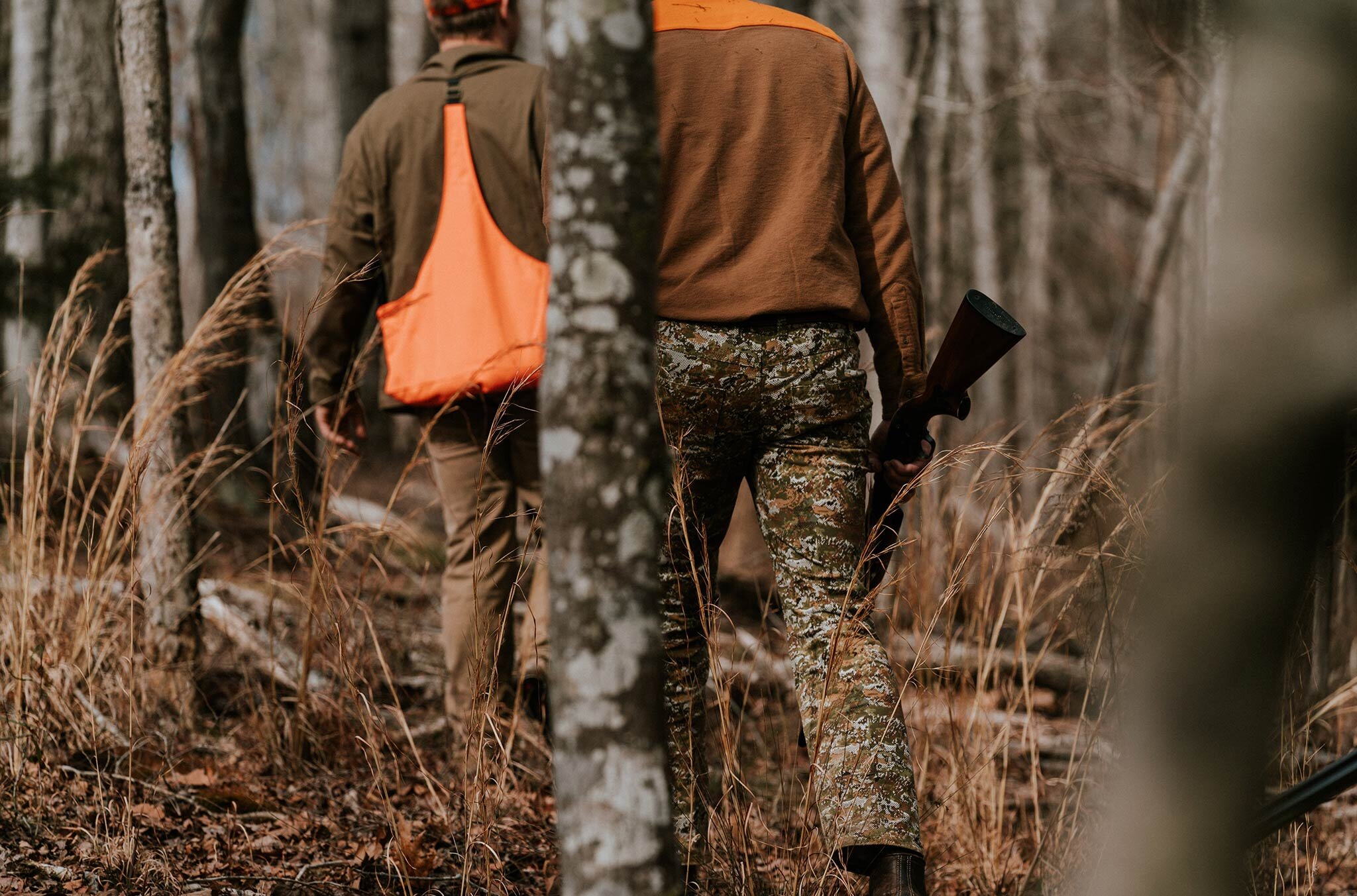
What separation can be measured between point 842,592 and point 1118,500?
68 cm

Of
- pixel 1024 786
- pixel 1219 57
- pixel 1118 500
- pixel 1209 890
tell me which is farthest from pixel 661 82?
pixel 1219 57

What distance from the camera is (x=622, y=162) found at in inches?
56.1

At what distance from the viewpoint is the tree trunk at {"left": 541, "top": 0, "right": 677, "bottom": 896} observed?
4.63 ft

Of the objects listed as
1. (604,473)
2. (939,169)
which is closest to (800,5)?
(939,169)

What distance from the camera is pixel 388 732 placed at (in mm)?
3023

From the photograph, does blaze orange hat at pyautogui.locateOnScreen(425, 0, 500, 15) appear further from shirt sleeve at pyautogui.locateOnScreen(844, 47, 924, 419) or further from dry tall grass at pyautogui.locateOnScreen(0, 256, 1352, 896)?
shirt sleeve at pyautogui.locateOnScreen(844, 47, 924, 419)

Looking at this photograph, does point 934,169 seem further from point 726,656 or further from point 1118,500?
point 1118,500

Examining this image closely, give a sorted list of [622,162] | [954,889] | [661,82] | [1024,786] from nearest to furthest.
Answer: [622,162] → [661,82] → [954,889] → [1024,786]

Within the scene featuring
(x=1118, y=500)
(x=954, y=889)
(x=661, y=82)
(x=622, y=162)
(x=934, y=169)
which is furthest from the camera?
(x=934, y=169)

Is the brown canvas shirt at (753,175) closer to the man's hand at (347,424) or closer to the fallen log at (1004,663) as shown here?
the fallen log at (1004,663)

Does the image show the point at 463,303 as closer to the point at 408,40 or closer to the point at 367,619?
the point at 367,619

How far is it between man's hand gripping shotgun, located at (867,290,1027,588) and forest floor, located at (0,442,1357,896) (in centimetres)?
27

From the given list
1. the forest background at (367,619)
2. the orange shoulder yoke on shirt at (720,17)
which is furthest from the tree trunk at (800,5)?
the orange shoulder yoke on shirt at (720,17)

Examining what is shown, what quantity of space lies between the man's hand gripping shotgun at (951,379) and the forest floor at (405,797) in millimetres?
272
